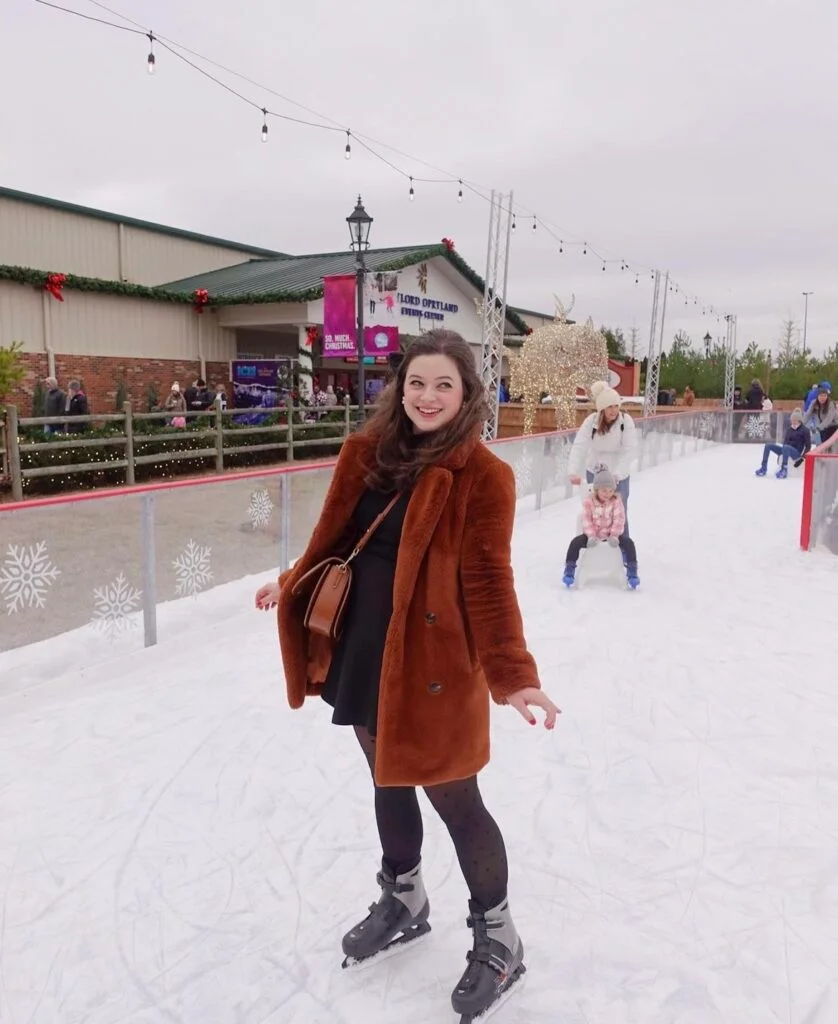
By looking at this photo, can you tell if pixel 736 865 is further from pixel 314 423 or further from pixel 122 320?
pixel 122 320

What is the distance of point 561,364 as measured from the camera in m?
17.1

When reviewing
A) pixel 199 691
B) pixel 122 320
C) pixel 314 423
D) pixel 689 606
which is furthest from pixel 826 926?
pixel 122 320

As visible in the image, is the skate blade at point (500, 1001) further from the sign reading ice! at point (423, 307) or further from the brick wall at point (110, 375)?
the sign reading ice! at point (423, 307)

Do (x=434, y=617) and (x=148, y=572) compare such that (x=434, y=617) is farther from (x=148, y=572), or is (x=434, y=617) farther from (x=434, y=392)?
(x=148, y=572)

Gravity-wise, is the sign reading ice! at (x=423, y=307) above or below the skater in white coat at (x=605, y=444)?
above

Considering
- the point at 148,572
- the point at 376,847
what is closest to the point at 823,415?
the point at 148,572

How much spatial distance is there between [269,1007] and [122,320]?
1534 centimetres

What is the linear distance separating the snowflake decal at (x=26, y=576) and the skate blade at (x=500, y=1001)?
284 centimetres

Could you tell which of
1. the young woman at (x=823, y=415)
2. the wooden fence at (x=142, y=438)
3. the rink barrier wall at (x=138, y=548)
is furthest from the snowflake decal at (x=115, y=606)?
the young woman at (x=823, y=415)

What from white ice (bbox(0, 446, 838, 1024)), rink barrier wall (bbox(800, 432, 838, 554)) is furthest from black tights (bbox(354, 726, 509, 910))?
rink barrier wall (bbox(800, 432, 838, 554))

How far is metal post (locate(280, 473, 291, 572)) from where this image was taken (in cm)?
541

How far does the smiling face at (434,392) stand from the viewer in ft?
5.68

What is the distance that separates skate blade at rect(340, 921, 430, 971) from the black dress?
2.23 ft

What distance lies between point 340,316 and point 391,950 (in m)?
14.4
